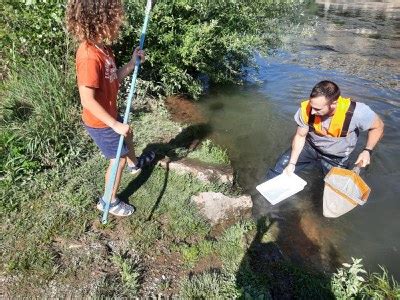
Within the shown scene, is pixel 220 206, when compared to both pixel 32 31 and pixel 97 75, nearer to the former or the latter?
pixel 97 75

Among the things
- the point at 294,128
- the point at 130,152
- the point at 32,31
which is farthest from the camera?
the point at 294,128

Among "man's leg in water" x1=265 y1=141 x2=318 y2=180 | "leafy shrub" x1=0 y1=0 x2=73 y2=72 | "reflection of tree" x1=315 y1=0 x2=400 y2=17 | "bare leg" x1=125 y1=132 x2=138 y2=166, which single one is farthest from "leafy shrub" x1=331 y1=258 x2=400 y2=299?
"reflection of tree" x1=315 y1=0 x2=400 y2=17

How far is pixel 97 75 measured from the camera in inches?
123

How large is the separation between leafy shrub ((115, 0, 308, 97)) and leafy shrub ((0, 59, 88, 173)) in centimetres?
165

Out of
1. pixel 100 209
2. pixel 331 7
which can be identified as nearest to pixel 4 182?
pixel 100 209

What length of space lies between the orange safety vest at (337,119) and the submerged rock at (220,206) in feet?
3.99

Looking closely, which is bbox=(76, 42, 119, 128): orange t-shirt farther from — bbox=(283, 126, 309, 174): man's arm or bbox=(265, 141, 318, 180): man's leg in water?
bbox=(265, 141, 318, 180): man's leg in water

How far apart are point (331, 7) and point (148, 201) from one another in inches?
956

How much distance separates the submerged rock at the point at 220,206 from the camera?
4.00 m

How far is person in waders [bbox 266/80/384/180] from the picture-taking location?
4016 millimetres

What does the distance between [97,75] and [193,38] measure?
138 inches

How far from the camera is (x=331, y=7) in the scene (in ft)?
79.8

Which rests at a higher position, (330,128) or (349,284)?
(330,128)

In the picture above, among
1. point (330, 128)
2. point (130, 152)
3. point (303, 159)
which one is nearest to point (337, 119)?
point (330, 128)
